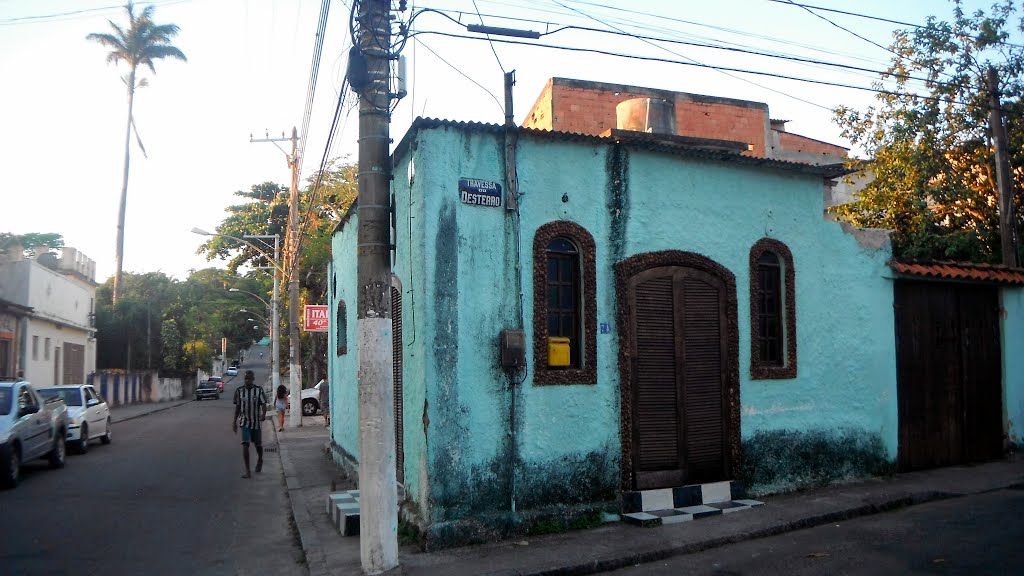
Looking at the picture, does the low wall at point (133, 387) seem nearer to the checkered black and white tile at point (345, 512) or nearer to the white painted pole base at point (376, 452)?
the checkered black and white tile at point (345, 512)

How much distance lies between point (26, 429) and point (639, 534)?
10.6 metres

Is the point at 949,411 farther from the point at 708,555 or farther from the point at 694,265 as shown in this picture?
the point at 708,555

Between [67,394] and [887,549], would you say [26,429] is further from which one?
[887,549]

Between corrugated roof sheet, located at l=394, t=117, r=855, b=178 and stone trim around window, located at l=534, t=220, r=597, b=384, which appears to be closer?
corrugated roof sheet, located at l=394, t=117, r=855, b=178

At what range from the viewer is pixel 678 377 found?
960cm

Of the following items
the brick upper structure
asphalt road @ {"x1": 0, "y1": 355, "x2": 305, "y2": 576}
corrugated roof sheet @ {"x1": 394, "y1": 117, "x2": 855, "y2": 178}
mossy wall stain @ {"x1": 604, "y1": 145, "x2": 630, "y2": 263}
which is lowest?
asphalt road @ {"x1": 0, "y1": 355, "x2": 305, "y2": 576}

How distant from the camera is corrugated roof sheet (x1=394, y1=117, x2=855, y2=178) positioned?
8500 millimetres

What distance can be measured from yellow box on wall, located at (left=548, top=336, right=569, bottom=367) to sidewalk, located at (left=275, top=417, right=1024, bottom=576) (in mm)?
1864

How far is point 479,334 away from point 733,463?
389 cm

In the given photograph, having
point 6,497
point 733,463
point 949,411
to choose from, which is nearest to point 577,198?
point 733,463

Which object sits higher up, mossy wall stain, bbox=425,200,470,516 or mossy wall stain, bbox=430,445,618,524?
mossy wall stain, bbox=425,200,470,516

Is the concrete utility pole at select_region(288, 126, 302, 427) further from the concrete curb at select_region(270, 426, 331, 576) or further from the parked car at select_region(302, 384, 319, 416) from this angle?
the concrete curb at select_region(270, 426, 331, 576)

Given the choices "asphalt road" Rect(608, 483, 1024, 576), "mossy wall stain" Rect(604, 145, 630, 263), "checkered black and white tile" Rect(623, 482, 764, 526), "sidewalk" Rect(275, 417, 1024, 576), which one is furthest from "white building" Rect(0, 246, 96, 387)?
"asphalt road" Rect(608, 483, 1024, 576)

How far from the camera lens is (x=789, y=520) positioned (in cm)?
867
